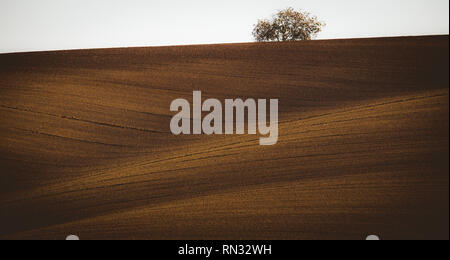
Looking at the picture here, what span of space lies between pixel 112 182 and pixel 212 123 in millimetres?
279

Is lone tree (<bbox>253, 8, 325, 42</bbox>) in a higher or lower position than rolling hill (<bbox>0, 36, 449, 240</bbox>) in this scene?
higher

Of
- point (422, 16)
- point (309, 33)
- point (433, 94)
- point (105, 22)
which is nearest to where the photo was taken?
point (433, 94)

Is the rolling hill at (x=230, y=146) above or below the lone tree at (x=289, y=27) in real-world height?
below

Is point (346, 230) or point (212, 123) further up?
point (212, 123)

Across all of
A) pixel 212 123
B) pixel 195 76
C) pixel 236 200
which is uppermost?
pixel 195 76

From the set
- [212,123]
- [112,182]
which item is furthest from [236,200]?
[112,182]

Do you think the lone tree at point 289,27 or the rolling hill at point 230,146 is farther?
the lone tree at point 289,27

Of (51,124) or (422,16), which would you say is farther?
(422,16)

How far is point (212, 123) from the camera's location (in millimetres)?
613

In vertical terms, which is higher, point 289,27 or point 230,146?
point 289,27

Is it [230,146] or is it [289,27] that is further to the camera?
[289,27]

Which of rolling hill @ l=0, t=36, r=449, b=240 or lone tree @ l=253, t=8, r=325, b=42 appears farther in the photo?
lone tree @ l=253, t=8, r=325, b=42

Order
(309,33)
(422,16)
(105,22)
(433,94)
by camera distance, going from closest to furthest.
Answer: (433,94) < (309,33) < (422,16) < (105,22)

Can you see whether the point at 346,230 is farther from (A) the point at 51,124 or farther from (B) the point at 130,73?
(A) the point at 51,124
